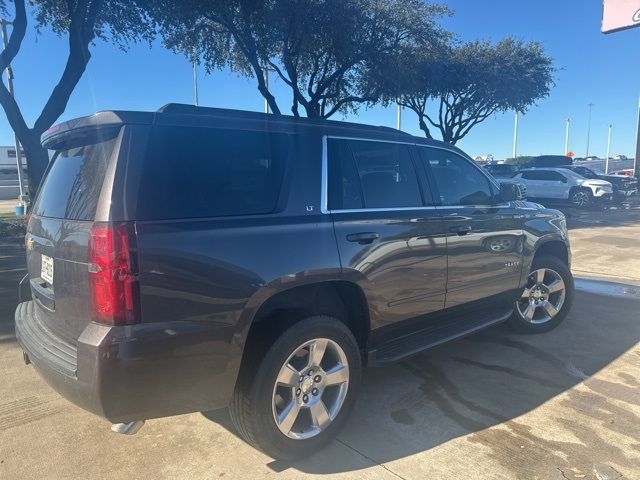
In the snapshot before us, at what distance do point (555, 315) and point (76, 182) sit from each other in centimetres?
457

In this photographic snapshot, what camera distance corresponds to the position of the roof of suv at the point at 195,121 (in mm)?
2369

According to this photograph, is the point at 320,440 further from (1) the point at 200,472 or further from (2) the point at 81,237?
(2) the point at 81,237

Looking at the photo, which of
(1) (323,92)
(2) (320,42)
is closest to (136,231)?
(2) (320,42)

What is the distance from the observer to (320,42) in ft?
51.9

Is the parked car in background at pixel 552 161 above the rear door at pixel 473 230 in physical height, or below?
above

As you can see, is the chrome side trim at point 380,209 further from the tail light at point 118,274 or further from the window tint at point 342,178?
the tail light at point 118,274

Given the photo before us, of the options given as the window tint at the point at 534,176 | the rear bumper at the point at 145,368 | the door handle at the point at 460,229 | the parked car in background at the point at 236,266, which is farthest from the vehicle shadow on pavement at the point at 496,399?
the window tint at the point at 534,176

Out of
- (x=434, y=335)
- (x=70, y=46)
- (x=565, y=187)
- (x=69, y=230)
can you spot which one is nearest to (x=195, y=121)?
(x=69, y=230)

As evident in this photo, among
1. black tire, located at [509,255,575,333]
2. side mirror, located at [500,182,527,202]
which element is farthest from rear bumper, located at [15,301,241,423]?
black tire, located at [509,255,575,333]

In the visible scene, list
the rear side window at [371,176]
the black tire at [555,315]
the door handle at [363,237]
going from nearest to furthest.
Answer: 1. the door handle at [363,237]
2. the rear side window at [371,176]
3. the black tire at [555,315]

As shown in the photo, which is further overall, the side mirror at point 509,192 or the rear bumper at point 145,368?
the side mirror at point 509,192

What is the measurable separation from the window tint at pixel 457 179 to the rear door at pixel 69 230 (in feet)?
7.86

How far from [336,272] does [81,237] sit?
1.38 m

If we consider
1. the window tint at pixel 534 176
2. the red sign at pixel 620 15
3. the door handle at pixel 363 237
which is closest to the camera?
the door handle at pixel 363 237
